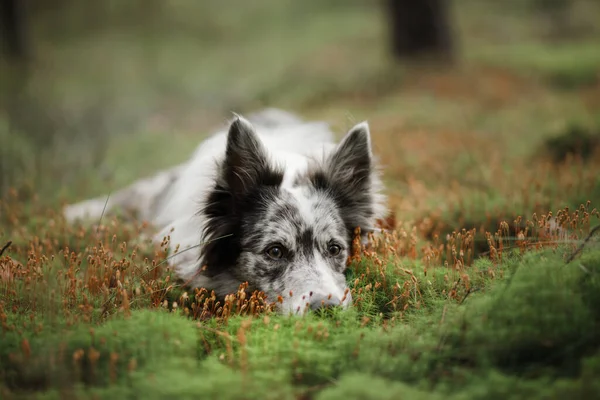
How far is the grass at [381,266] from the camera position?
2984 mm

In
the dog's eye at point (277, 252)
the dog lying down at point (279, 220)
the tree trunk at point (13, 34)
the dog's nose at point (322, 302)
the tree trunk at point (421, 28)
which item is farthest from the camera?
the tree trunk at point (13, 34)

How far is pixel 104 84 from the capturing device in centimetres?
2009

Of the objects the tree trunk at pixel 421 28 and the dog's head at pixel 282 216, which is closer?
the dog's head at pixel 282 216

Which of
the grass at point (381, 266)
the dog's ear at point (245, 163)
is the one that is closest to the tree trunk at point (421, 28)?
the grass at point (381, 266)

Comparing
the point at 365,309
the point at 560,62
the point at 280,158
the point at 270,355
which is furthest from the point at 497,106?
the point at 270,355

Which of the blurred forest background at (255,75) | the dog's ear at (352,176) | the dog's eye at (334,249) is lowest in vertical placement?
the dog's eye at (334,249)

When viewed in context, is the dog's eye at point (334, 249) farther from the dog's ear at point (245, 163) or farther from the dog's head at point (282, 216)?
the dog's ear at point (245, 163)

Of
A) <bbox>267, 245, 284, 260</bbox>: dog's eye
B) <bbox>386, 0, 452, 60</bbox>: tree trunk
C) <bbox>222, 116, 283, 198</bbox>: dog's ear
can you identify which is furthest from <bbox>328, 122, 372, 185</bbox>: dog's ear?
<bbox>386, 0, 452, 60</bbox>: tree trunk

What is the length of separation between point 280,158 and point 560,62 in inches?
510

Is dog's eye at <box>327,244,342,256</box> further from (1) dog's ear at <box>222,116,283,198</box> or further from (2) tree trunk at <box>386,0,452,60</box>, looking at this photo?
(2) tree trunk at <box>386,0,452,60</box>

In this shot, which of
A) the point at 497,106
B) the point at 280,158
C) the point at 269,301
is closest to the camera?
the point at 269,301

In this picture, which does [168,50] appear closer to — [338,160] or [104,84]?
[104,84]

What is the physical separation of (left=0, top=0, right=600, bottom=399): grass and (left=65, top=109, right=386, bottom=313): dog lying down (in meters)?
0.23

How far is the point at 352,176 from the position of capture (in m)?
5.16
